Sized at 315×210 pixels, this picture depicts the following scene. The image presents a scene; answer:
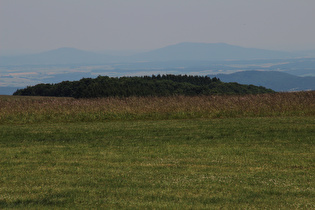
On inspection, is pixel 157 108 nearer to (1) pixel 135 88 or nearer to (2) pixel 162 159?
(2) pixel 162 159

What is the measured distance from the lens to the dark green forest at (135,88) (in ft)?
168

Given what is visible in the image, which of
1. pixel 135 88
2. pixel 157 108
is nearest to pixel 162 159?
pixel 157 108

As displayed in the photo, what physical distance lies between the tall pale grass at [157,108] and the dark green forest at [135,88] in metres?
20.3

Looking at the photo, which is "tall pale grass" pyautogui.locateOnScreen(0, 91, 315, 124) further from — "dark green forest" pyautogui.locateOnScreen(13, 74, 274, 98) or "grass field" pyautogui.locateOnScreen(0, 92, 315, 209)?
"dark green forest" pyautogui.locateOnScreen(13, 74, 274, 98)

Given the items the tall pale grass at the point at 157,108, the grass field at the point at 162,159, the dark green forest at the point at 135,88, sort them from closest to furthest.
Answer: the grass field at the point at 162,159 < the tall pale grass at the point at 157,108 < the dark green forest at the point at 135,88

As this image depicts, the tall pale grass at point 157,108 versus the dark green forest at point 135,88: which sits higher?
the dark green forest at point 135,88

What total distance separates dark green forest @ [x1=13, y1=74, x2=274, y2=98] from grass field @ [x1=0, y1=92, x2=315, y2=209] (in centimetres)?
2473

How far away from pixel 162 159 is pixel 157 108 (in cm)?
1334

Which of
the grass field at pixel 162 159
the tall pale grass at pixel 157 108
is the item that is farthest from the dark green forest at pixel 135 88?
the grass field at pixel 162 159

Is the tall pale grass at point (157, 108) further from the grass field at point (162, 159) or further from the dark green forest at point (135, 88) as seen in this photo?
the dark green forest at point (135, 88)

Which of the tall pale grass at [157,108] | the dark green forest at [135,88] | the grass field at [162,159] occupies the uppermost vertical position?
the dark green forest at [135,88]

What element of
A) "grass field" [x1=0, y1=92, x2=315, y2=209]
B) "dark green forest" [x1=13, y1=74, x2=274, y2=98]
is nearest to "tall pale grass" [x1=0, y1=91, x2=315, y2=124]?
"grass field" [x1=0, y1=92, x2=315, y2=209]

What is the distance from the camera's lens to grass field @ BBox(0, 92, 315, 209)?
787cm

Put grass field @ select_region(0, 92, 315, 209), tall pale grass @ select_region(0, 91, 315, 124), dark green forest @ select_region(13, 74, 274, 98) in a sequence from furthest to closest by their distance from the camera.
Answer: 1. dark green forest @ select_region(13, 74, 274, 98)
2. tall pale grass @ select_region(0, 91, 315, 124)
3. grass field @ select_region(0, 92, 315, 209)
